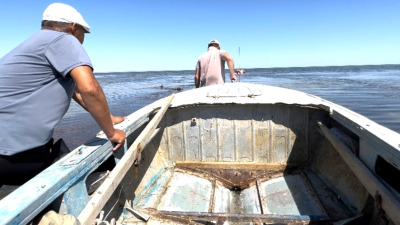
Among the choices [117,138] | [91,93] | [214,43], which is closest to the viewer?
[91,93]

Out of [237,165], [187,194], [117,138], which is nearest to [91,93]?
[117,138]

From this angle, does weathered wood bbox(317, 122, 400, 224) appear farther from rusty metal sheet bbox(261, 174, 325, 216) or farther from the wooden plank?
the wooden plank

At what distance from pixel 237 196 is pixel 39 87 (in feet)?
9.35

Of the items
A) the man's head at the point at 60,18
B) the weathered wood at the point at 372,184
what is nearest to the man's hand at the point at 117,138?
the man's head at the point at 60,18

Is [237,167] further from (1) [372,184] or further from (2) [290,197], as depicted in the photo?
(1) [372,184]

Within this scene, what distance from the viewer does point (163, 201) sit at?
331cm

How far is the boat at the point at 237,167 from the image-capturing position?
6.28 feet

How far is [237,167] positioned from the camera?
13.6ft

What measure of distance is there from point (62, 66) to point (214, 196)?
8.56 ft

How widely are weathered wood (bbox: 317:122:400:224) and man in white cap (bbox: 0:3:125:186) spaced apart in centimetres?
211

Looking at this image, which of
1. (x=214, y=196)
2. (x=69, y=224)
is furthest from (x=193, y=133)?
(x=69, y=224)

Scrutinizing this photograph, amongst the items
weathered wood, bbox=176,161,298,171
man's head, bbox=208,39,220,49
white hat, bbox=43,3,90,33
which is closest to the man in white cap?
white hat, bbox=43,3,90,33

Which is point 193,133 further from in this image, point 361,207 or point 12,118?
point 12,118

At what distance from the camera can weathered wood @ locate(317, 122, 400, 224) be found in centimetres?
172
